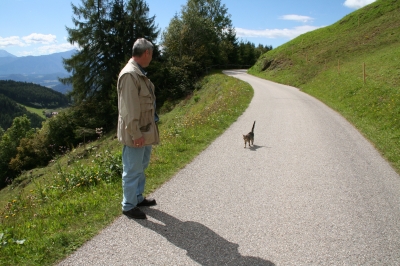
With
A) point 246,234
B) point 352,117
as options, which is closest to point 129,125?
point 246,234

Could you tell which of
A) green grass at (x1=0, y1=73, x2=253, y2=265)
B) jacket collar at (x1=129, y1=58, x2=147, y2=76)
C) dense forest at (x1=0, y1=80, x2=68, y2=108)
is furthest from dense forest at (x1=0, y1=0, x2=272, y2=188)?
dense forest at (x1=0, y1=80, x2=68, y2=108)

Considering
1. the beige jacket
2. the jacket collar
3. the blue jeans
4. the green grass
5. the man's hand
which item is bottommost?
the green grass

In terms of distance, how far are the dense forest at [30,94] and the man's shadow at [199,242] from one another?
167 m

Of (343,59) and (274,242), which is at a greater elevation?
(343,59)

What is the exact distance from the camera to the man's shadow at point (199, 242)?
3316mm

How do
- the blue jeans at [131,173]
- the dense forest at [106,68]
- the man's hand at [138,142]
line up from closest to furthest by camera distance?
the man's hand at [138,142]
the blue jeans at [131,173]
the dense forest at [106,68]

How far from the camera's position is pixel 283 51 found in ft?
136

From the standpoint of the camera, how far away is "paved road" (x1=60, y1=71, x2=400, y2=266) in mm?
3410

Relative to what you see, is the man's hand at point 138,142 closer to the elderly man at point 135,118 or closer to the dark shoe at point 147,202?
the elderly man at point 135,118

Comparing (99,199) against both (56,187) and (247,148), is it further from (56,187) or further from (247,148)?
(247,148)

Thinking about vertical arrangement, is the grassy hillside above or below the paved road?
above

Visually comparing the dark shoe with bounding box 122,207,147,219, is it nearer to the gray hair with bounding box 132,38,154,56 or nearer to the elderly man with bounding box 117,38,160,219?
the elderly man with bounding box 117,38,160,219

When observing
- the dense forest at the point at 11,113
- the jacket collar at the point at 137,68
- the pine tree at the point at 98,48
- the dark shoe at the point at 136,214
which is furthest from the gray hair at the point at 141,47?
the dense forest at the point at 11,113

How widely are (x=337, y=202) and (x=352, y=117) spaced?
394 inches
